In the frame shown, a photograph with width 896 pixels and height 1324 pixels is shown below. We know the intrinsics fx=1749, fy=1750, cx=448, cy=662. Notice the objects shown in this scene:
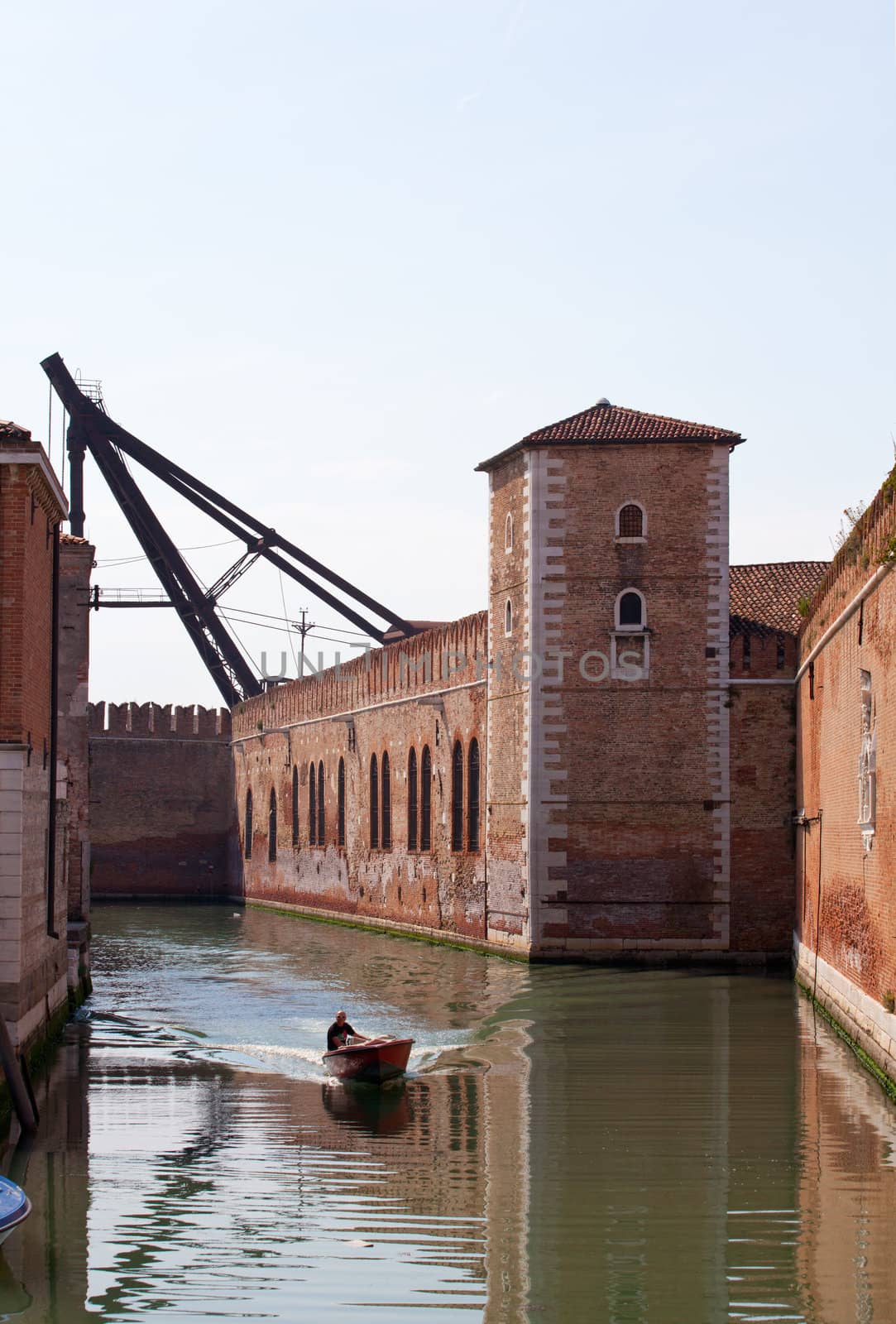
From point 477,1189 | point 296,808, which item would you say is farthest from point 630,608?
point 296,808

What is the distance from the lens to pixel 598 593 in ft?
82.9

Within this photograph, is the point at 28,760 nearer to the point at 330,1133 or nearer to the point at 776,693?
the point at 330,1133

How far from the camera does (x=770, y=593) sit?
2741 cm

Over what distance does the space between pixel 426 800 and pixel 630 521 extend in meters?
8.59

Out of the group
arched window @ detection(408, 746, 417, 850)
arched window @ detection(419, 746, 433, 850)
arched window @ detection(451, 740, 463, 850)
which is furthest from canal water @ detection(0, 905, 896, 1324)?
arched window @ detection(408, 746, 417, 850)

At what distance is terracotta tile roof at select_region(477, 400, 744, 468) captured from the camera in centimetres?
2520

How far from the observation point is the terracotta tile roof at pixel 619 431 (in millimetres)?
25203

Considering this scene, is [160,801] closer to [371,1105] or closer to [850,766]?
[850,766]

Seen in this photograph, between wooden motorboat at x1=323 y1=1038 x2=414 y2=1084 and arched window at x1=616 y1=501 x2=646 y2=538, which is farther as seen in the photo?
arched window at x1=616 y1=501 x2=646 y2=538

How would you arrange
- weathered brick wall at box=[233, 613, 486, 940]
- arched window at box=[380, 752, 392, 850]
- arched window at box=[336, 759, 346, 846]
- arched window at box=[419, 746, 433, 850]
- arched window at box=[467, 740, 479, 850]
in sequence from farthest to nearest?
arched window at box=[336, 759, 346, 846] < arched window at box=[380, 752, 392, 850] < arched window at box=[419, 746, 433, 850] < weathered brick wall at box=[233, 613, 486, 940] < arched window at box=[467, 740, 479, 850]

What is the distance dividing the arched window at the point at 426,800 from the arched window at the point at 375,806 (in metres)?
3.48

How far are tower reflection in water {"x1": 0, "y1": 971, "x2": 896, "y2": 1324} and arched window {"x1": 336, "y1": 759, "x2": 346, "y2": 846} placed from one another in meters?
21.3

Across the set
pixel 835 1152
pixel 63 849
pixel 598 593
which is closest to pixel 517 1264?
pixel 835 1152

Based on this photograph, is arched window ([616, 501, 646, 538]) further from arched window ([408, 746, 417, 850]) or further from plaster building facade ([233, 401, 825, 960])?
arched window ([408, 746, 417, 850])
